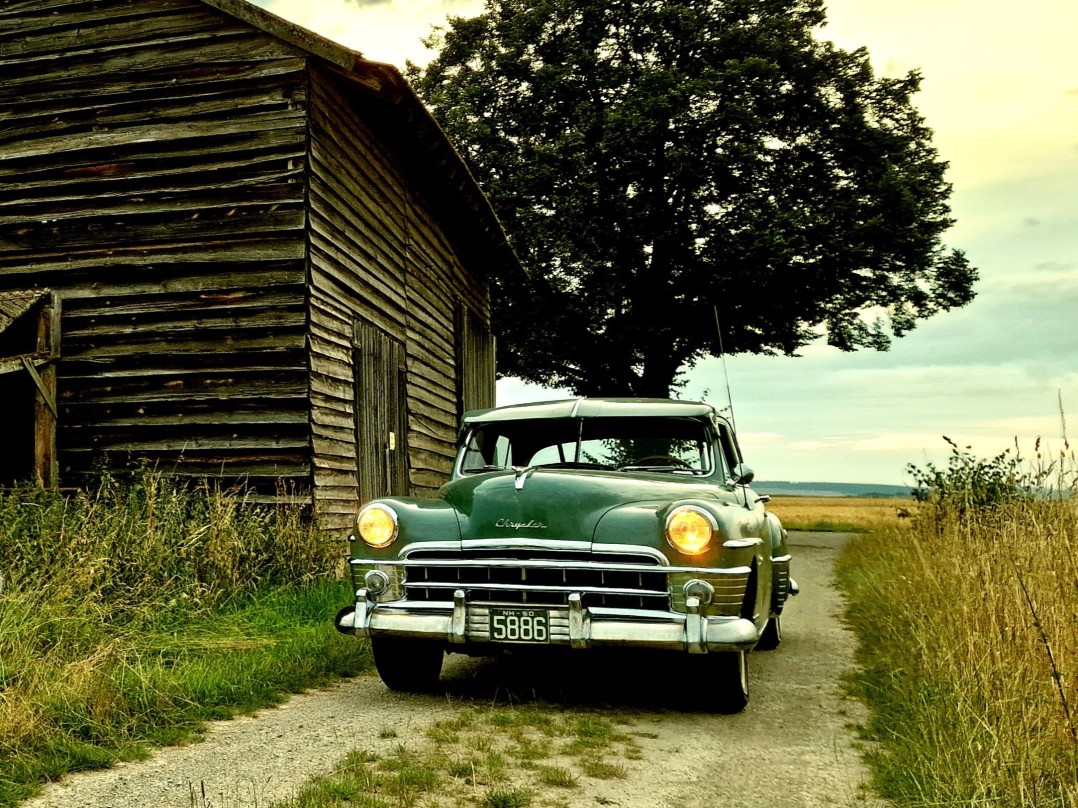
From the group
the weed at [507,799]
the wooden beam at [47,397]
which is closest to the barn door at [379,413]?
the wooden beam at [47,397]

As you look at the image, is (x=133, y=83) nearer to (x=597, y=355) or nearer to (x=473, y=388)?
(x=473, y=388)

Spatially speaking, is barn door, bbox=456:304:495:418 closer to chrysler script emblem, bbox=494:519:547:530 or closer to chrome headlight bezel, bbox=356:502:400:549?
chrome headlight bezel, bbox=356:502:400:549

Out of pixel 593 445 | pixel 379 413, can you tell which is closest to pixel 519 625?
pixel 593 445

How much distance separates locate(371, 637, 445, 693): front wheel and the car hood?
2.60 ft

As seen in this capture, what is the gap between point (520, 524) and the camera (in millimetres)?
4852

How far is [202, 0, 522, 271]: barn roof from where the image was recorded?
30.5 ft

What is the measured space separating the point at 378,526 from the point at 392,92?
20.2ft

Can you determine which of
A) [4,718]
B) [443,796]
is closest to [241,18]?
[4,718]

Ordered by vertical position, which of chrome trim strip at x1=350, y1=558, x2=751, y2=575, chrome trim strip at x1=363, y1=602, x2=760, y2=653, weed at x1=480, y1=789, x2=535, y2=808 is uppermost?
chrome trim strip at x1=350, y1=558, x2=751, y2=575

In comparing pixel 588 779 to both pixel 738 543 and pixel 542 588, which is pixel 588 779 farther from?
pixel 738 543

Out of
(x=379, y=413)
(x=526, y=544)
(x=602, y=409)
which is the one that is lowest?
(x=526, y=544)

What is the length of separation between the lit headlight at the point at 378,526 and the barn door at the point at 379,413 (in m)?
5.53

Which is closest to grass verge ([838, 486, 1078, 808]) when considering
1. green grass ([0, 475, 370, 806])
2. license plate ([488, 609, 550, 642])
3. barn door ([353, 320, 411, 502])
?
license plate ([488, 609, 550, 642])

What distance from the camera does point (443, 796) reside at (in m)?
3.52
